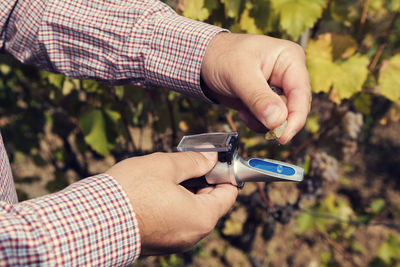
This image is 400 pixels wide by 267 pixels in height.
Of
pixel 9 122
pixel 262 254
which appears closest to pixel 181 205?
pixel 262 254

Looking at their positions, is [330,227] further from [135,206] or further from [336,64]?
[135,206]

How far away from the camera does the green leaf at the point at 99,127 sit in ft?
5.24

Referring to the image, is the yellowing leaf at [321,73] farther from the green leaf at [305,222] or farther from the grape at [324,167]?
the green leaf at [305,222]

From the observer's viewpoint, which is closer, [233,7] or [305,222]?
[233,7]

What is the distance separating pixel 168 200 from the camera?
2.31 ft

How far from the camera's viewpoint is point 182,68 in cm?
95

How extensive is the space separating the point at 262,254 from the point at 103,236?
74.1 inches

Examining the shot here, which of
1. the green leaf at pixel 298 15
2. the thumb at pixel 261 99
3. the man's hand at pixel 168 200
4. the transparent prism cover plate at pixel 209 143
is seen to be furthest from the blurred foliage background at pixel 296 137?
the man's hand at pixel 168 200

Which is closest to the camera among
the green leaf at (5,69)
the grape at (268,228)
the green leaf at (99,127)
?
the green leaf at (99,127)

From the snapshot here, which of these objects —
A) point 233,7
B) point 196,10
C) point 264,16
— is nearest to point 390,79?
point 264,16

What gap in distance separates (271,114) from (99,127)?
108cm

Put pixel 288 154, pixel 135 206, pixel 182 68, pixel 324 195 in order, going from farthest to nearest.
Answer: pixel 324 195
pixel 288 154
pixel 182 68
pixel 135 206

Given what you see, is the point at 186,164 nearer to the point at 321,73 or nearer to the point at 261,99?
the point at 261,99

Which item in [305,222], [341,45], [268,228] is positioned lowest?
[268,228]
